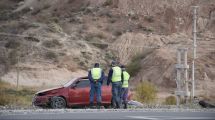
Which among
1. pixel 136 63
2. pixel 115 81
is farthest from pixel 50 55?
pixel 115 81

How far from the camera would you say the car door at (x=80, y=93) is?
26.2 meters

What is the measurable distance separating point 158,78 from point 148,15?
14.0 metres

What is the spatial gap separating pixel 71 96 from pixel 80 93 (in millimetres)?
394

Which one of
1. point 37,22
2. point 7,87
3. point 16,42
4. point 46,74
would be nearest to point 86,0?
point 37,22

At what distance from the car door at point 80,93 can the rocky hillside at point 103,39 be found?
84.2 ft

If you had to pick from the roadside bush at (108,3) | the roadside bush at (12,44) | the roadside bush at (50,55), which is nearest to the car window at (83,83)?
the roadside bush at (50,55)

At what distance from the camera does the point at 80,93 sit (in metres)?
26.3

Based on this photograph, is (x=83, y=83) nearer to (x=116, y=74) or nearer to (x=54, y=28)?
(x=116, y=74)

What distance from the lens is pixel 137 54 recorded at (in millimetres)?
61031

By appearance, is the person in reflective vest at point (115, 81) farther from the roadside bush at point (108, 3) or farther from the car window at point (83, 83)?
the roadside bush at point (108, 3)

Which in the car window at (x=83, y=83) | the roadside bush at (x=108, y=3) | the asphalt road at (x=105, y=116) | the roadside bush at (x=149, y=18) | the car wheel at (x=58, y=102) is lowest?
the asphalt road at (x=105, y=116)

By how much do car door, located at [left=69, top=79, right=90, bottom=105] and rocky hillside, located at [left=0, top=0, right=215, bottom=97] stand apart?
25.7 meters

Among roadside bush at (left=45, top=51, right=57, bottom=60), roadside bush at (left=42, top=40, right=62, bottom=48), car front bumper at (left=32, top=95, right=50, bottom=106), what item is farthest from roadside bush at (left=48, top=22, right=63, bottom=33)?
car front bumper at (left=32, top=95, right=50, bottom=106)

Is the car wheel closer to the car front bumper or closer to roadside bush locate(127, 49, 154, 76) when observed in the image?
the car front bumper
